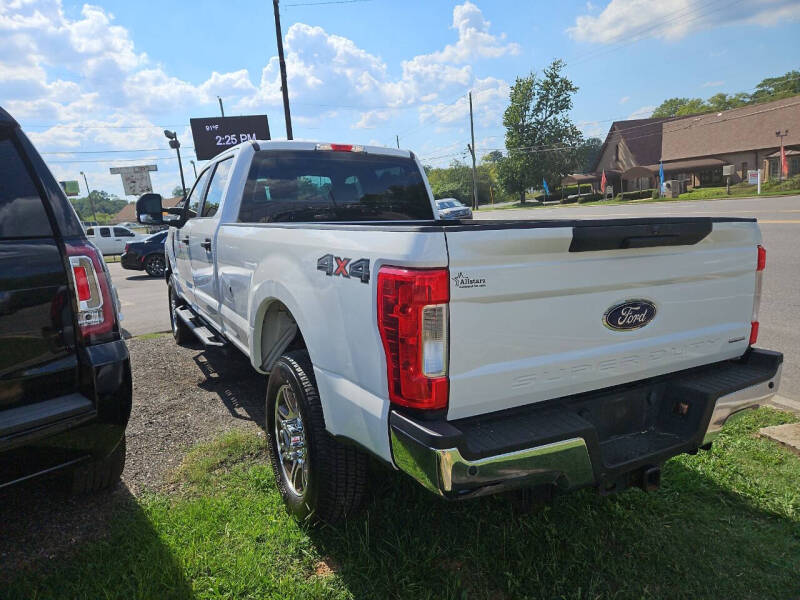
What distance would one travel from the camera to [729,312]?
2.63m

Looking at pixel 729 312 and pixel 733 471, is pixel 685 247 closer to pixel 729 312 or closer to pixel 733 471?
pixel 729 312

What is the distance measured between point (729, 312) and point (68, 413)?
3.04m

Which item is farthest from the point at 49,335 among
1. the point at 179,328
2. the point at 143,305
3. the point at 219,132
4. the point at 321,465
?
the point at 219,132

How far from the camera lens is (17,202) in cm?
239

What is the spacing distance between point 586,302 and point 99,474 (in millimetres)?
2677

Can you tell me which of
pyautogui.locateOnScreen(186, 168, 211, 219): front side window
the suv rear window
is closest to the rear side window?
the suv rear window

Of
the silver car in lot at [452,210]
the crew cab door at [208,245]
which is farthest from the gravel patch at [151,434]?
the silver car in lot at [452,210]

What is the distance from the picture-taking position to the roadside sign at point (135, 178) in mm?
60594

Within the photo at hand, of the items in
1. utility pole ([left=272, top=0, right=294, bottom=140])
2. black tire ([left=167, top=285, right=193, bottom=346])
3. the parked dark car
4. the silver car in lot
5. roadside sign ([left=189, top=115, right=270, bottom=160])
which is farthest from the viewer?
roadside sign ([left=189, top=115, right=270, bottom=160])

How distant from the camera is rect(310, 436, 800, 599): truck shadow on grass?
2324mm

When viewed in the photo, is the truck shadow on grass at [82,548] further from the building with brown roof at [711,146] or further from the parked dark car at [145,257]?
the building with brown roof at [711,146]

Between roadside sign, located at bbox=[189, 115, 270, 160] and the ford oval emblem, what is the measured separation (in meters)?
30.3

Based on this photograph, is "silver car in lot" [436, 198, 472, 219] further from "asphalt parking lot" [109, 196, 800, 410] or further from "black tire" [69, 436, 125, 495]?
"black tire" [69, 436, 125, 495]

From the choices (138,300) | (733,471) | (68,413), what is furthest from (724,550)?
(138,300)
